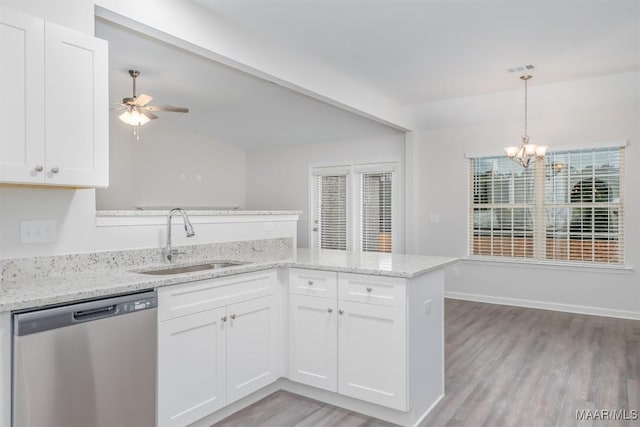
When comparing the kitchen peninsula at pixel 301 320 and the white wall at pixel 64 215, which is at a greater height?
the white wall at pixel 64 215

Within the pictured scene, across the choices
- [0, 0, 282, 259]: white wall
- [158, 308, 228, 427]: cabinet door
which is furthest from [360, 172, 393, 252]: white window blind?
[158, 308, 228, 427]: cabinet door

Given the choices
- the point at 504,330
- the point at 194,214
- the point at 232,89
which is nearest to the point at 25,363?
the point at 194,214

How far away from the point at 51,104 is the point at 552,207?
5300 mm

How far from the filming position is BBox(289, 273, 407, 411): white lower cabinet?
Answer: 243 cm

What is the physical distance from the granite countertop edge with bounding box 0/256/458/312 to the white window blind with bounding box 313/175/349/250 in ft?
14.3

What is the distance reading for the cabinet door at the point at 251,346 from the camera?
2520 millimetres

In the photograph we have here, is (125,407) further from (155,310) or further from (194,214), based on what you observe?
(194,214)

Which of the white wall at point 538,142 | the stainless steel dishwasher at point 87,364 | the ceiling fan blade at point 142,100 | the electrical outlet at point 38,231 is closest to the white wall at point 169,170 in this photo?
Answer: the ceiling fan blade at point 142,100

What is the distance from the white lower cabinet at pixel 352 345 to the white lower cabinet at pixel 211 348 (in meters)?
0.18

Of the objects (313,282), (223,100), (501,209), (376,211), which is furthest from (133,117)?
(501,209)

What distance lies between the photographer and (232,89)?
18.4ft

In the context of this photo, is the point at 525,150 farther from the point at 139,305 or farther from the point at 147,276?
the point at 139,305

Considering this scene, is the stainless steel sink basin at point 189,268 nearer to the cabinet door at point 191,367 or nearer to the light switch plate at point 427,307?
the cabinet door at point 191,367

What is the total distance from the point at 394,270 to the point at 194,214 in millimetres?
1470
